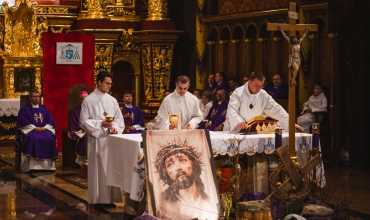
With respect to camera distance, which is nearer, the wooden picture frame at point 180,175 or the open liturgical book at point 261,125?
the wooden picture frame at point 180,175

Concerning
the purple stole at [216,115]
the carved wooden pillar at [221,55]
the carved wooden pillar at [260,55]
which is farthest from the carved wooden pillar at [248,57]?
the purple stole at [216,115]

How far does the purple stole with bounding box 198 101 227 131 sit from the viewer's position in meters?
13.6

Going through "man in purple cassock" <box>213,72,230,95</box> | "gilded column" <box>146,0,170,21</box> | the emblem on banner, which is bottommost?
"man in purple cassock" <box>213,72,230,95</box>

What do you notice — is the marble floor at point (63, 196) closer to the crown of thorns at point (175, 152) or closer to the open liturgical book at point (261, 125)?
the open liturgical book at point (261, 125)

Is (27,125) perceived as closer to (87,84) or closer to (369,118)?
(87,84)

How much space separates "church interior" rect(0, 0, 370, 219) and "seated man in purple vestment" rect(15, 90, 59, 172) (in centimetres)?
30

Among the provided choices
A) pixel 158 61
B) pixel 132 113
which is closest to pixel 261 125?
pixel 132 113

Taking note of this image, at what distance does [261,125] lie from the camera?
9430 millimetres

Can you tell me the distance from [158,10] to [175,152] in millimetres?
11003

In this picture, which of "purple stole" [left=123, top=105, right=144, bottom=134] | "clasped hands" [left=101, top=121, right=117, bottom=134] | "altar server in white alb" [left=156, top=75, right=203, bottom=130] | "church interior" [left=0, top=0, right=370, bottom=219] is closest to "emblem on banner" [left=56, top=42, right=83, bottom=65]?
"church interior" [left=0, top=0, right=370, bottom=219]

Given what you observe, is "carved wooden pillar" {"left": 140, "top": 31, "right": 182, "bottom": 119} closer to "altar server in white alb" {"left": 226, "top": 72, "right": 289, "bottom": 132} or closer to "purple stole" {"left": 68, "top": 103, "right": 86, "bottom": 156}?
"purple stole" {"left": 68, "top": 103, "right": 86, "bottom": 156}

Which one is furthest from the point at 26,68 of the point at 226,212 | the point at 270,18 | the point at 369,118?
the point at 226,212

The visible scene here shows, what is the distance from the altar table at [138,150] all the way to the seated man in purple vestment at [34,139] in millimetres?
4737

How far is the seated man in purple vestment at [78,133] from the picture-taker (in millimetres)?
13688
